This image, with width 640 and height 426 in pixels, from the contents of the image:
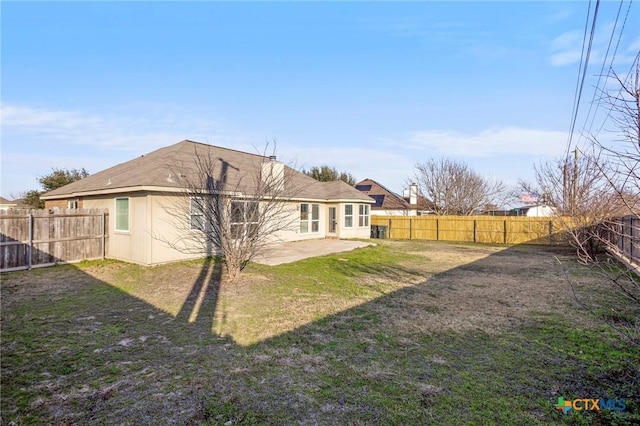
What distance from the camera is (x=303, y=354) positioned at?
A: 13.8 feet


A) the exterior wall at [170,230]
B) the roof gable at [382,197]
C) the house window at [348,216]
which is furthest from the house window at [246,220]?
the roof gable at [382,197]

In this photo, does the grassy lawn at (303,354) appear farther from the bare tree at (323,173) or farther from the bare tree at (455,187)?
the bare tree at (323,173)

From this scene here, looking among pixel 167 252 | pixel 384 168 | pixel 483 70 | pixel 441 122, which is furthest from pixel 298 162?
pixel 384 168

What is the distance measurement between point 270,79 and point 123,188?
25.9ft

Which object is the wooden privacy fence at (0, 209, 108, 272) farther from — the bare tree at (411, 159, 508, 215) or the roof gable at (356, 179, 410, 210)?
the bare tree at (411, 159, 508, 215)

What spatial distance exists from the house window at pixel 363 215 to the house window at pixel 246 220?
12.3 m

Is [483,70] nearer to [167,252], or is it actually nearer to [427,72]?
[427,72]

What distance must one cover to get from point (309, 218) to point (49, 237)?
434 inches

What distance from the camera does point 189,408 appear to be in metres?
3.00

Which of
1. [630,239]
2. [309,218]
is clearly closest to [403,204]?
[309,218]

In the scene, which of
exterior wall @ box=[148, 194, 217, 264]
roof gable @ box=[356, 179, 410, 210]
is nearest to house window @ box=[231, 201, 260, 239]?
exterior wall @ box=[148, 194, 217, 264]

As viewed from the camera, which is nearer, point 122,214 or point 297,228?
point 122,214

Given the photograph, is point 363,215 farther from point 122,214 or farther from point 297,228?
point 122,214

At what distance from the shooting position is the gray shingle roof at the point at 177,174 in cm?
1049
